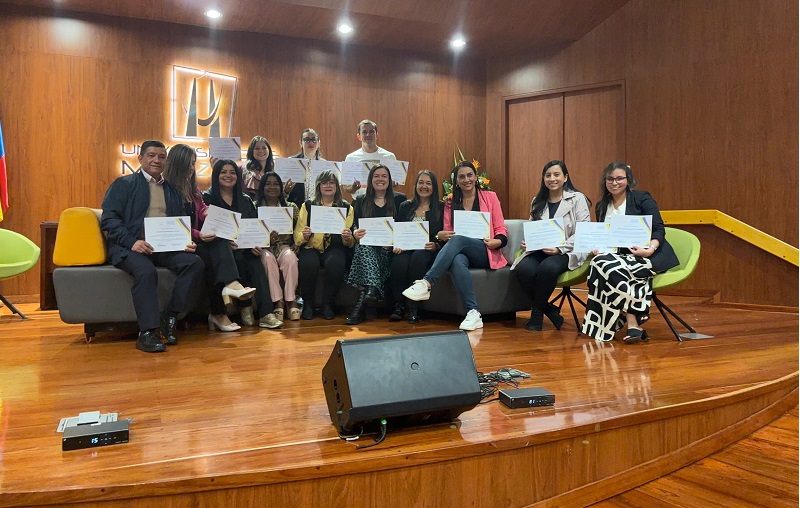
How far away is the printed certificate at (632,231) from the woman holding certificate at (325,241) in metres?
1.61

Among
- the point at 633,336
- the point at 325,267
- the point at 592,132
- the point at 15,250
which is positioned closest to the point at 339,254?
the point at 325,267

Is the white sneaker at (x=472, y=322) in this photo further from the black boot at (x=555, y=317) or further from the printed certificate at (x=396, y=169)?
the printed certificate at (x=396, y=169)

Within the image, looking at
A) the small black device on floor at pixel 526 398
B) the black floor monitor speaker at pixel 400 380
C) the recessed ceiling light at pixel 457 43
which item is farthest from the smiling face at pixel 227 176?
the recessed ceiling light at pixel 457 43

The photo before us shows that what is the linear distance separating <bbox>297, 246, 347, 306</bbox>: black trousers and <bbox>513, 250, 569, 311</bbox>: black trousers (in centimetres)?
112

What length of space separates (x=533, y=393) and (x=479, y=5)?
15.0 ft

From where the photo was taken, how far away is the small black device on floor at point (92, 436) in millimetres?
1566

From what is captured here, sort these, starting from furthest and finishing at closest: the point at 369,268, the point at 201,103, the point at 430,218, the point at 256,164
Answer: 1. the point at 201,103
2. the point at 256,164
3. the point at 430,218
4. the point at 369,268

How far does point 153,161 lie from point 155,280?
0.69 metres

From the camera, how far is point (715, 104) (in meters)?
5.26

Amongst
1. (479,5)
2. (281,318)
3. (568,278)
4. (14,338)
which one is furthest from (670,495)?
(479,5)

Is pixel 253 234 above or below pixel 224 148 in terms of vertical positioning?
below

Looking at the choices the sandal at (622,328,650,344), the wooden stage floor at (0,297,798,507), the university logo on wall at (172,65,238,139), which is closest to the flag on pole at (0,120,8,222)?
the university logo on wall at (172,65,238,139)

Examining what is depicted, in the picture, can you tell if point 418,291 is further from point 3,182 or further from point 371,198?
point 3,182

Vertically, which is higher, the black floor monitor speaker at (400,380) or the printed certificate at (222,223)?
the printed certificate at (222,223)
